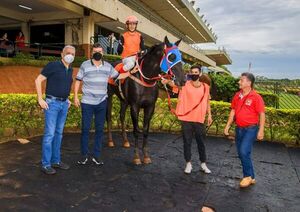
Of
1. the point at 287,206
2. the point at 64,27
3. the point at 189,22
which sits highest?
the point at 189,22

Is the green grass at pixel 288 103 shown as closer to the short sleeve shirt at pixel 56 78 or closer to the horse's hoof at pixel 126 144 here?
the horse's hoof at pixel 126 144

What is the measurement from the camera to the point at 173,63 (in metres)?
5.85

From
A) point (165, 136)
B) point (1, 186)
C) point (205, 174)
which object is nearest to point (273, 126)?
point (165, 136)

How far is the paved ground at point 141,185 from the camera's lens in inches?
184

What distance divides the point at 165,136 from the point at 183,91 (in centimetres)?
379

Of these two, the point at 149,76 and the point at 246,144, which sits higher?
the point at 149,76

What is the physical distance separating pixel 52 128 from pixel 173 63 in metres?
2.42

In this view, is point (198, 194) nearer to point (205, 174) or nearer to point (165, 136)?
point (205, 174)

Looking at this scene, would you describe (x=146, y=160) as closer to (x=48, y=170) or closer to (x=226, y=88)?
(x=48, y=170)

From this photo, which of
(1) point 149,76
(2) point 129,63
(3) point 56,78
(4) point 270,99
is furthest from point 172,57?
(4) point 270,99

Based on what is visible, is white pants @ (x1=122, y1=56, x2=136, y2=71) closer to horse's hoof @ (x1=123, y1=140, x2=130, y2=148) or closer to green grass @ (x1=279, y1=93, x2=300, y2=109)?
horse's hoof @ (x1=123, y1=140, x2=130, y2=148)

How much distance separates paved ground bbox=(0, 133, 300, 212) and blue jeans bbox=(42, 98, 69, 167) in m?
0.38

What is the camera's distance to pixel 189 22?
52.0 meters

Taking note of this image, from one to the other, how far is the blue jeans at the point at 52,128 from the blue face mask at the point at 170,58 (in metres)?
1.93
